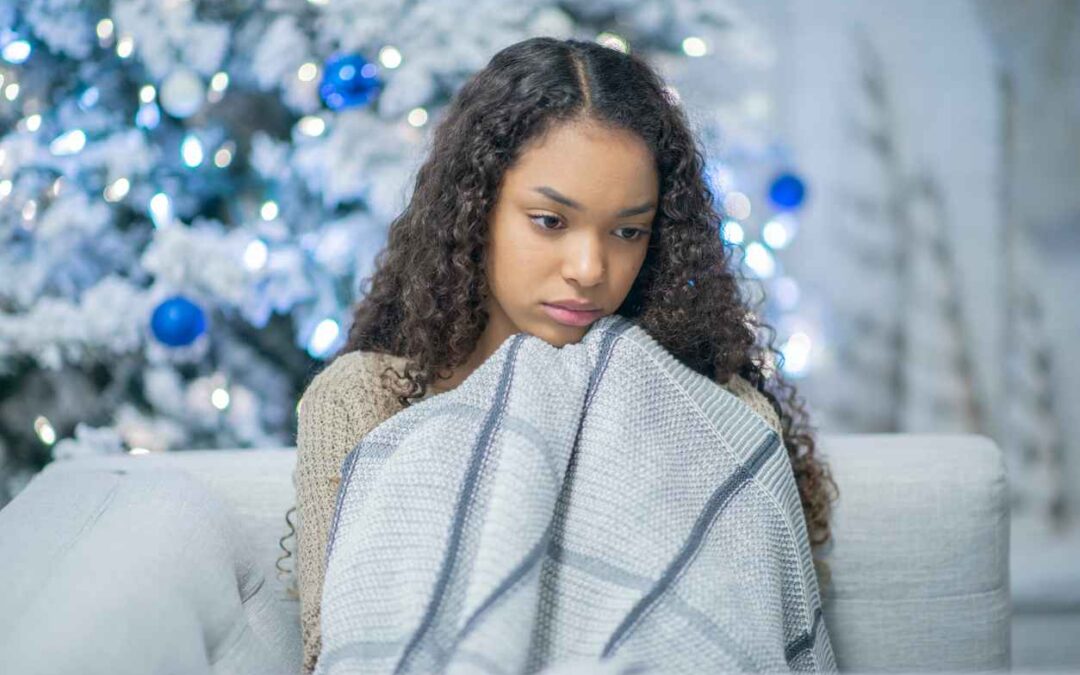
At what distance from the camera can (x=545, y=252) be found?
1.20 meters

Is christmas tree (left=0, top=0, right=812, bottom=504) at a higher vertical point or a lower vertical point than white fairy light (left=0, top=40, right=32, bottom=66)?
lower

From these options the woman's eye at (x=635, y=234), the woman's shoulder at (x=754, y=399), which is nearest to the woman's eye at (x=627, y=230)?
Answer: the woman's eye at (x=635, y=234)

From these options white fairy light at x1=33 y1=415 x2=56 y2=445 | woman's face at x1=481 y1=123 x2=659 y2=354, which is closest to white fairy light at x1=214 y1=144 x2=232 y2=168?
white fairy light at x1=33 y1=415 x2=56 y2=445

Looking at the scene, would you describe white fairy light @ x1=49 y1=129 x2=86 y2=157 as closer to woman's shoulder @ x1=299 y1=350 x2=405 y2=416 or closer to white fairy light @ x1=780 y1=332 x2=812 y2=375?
woman's shoulder @ x1=299 y1=350 x2=405 y2=416

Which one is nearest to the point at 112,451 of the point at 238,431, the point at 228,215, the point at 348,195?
the point at 238,431

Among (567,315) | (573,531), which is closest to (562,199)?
(567,315)

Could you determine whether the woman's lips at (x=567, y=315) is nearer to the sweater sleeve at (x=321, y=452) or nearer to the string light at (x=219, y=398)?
the sweater sleeve at (x=321, y=452)

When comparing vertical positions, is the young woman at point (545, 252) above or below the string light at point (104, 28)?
below

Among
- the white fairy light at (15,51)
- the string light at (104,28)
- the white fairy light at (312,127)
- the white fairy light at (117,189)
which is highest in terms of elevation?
the string light at (104,28)

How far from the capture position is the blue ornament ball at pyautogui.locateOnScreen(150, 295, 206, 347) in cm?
221

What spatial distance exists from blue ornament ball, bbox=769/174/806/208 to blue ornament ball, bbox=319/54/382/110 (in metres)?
0.93

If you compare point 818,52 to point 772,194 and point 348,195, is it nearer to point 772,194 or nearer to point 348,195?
point 772,194

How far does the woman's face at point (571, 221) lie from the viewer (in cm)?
118

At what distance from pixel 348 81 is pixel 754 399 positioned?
1268mm
